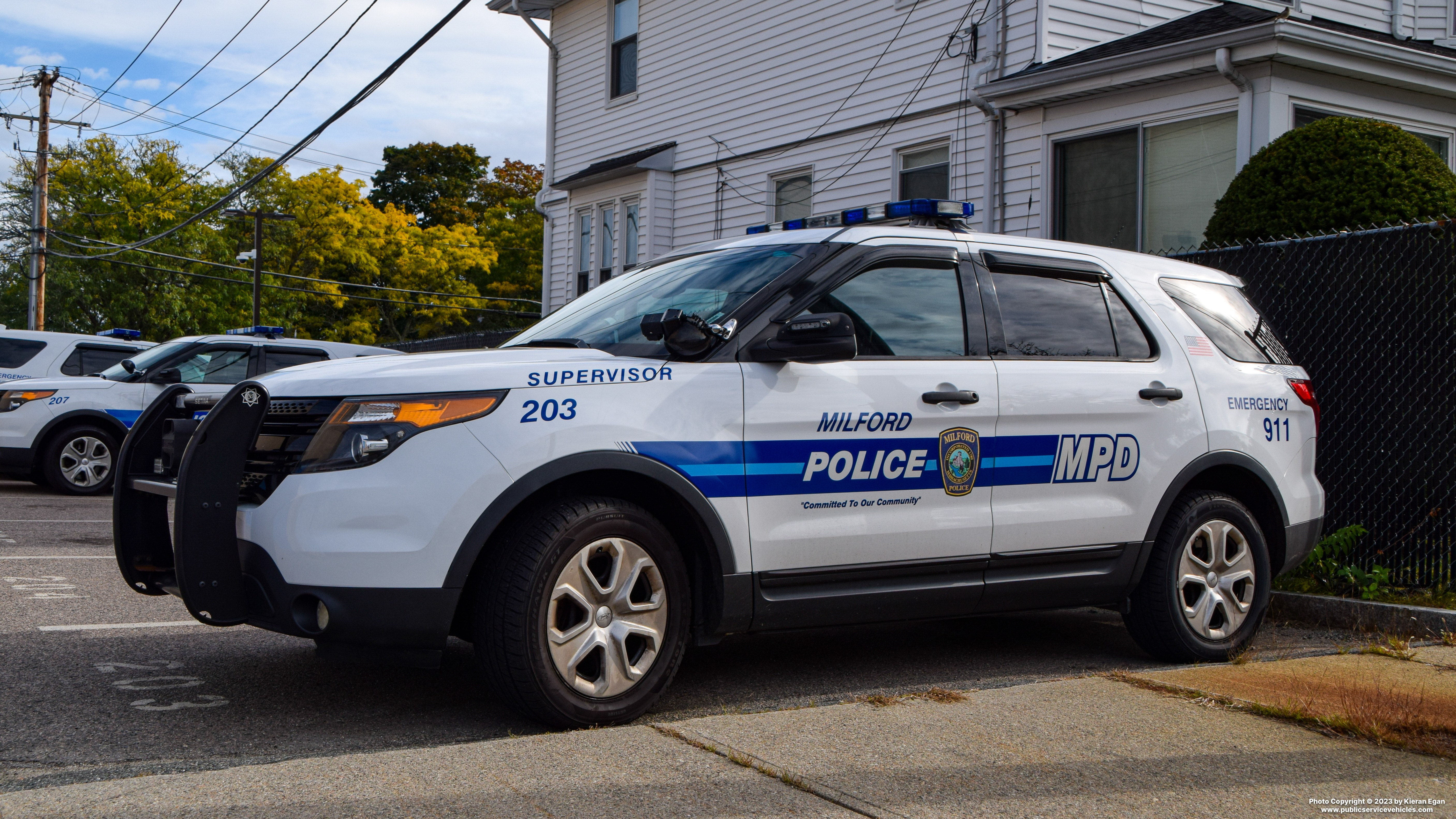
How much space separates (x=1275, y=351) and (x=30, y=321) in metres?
40.6

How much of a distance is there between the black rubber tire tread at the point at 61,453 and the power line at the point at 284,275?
109ft

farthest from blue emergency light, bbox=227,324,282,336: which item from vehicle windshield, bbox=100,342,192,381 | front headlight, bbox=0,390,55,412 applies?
front headlight, bbox=0,390,55,412

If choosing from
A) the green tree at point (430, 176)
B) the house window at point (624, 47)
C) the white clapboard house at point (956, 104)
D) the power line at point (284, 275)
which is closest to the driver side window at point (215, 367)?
the white clapboard house at point (956, 104)

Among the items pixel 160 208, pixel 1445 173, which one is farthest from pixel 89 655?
pixel 160 208

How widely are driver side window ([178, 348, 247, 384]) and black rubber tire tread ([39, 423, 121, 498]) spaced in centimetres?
101

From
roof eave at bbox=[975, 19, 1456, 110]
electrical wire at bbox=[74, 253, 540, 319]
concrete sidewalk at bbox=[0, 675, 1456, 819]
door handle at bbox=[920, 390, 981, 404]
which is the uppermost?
electrical wire at bbox=[74, 253, 540, 319]

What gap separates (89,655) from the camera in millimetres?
5352

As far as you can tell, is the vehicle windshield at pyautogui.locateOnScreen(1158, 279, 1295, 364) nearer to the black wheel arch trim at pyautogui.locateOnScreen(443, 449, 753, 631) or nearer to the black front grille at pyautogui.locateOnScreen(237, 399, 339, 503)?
the black wheel arch trim at pyautogui.locateOnScreen(443, 449, 753, 631)

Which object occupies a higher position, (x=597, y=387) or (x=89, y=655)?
(x=597, y=387)

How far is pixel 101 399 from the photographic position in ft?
42.6

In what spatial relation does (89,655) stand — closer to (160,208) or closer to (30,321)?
(30,321)

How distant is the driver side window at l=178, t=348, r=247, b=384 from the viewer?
1298 cm

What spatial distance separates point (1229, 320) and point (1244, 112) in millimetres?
6207

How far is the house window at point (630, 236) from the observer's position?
19.2 m
